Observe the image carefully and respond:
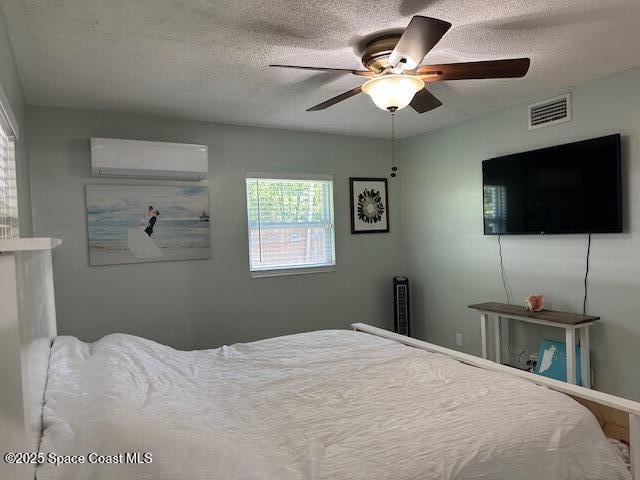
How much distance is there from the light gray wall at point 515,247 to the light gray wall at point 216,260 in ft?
1.26

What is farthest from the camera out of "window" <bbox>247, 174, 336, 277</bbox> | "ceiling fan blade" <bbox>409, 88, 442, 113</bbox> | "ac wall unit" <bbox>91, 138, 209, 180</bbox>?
"window" <bbox>247, 174, 336, 277</bbox>

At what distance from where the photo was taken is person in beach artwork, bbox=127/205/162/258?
142 inches

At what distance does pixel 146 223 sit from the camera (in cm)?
366

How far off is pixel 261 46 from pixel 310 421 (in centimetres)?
190

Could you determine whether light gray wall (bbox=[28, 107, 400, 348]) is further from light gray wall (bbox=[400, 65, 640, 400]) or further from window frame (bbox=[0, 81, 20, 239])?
window frame (bbox=[0, 81, 20, 239])

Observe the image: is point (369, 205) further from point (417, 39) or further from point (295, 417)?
point (295, 417)

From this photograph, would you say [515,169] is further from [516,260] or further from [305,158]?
[305,158]

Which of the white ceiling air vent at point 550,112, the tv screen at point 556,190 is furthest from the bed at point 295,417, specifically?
the white ceiling air vent at point 550,112

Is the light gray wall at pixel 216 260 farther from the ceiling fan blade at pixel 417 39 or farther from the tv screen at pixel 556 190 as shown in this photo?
the ceiling fan blade at pixel 417 39

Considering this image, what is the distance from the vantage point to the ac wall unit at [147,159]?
3.32m

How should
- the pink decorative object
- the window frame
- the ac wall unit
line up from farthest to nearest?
1. the pink decorative object
2. the ac wall unit
3. the window frame

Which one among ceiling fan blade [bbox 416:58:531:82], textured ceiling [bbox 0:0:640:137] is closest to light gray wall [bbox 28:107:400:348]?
textured ceiling [bbox 0:0:640:137]

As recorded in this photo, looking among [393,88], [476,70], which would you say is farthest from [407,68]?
[476,70]

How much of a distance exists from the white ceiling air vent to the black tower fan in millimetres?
1960
